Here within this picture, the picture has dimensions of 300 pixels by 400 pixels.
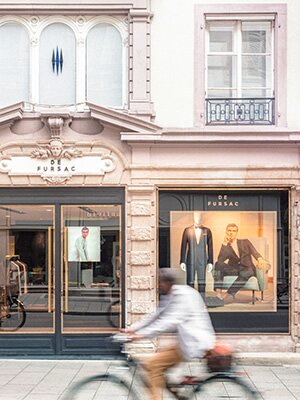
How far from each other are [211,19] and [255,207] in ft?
11.4

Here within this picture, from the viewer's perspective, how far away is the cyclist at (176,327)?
22.3 ft

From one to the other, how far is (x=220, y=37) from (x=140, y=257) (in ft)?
14.0

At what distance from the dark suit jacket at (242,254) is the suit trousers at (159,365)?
208 inches

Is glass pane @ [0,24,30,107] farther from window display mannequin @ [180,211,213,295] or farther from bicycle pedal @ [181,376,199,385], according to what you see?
bicycle pedal @ [181,376,199,385]

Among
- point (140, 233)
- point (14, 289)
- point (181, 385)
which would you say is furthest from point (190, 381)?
point (14, 289)

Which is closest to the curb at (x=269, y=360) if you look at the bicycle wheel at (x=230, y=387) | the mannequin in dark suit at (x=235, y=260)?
the mannequin in dark suit at (x=235, y=260)

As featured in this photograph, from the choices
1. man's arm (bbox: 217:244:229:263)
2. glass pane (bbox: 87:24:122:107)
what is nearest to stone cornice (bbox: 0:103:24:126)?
glass pane (bbox: 87:24:122:107)

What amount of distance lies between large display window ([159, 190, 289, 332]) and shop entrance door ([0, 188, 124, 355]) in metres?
1.04

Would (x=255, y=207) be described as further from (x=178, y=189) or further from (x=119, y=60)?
(x=119, y=60)

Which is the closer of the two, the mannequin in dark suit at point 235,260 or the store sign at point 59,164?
the store sign at point 59,164

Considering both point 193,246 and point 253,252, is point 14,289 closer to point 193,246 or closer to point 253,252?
point 193,246

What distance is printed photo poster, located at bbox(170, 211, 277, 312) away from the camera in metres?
12.0

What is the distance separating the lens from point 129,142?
11.7 metres

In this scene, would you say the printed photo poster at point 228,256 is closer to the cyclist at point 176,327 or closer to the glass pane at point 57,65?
the glass pane at point 57,65
